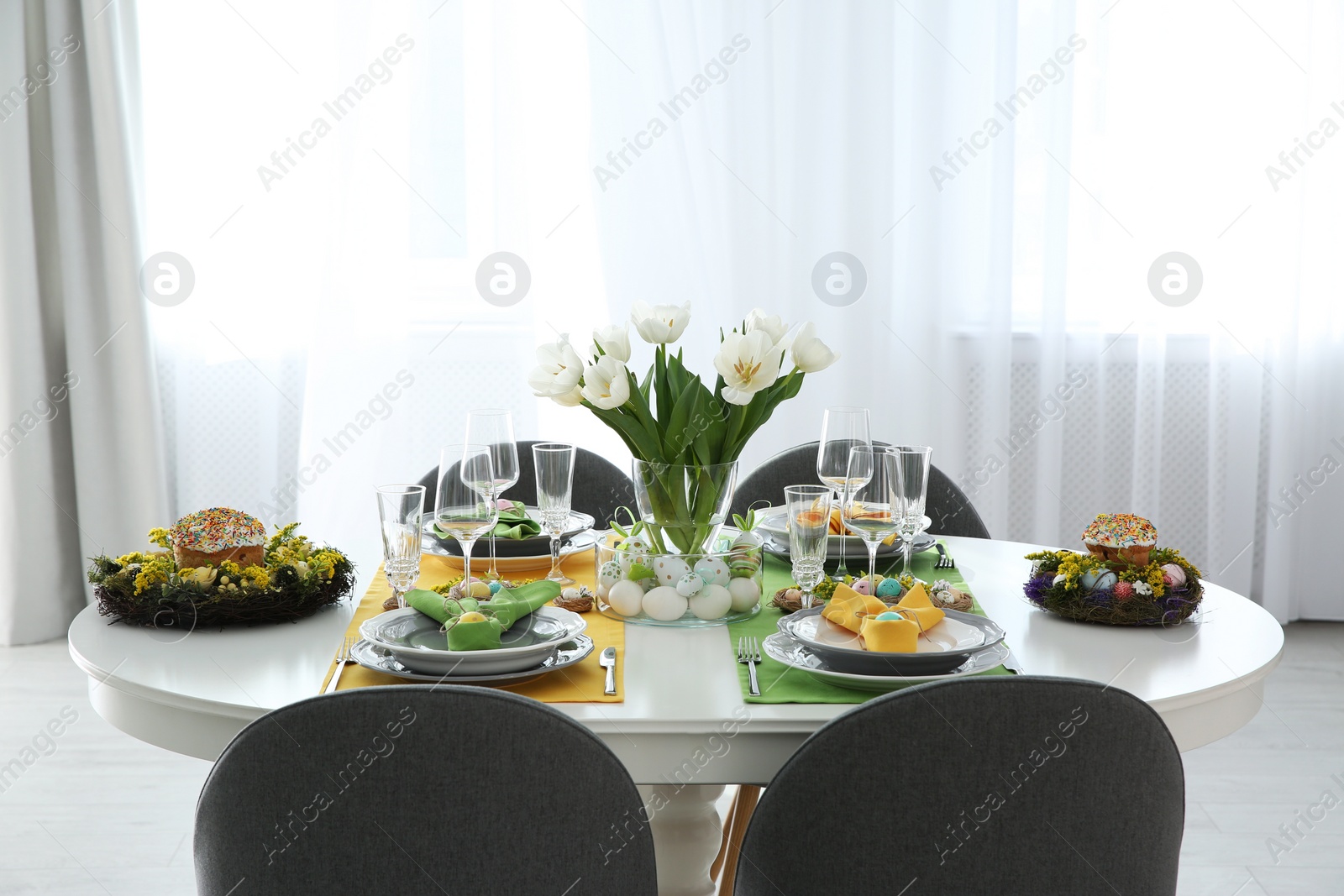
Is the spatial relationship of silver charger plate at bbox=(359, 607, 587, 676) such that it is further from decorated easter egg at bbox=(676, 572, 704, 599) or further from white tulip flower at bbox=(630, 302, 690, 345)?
white tulip flower at bbox=(630, 302, 690, 345)

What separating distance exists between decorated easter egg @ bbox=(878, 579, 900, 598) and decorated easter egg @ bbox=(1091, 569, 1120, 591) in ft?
0.82

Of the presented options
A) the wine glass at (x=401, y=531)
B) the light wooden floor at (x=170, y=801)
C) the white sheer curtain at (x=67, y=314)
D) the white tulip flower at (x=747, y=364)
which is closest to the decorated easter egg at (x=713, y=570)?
the white tulip flower at (x=747, y=364)

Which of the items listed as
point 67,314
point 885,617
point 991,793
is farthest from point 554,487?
point 67,314

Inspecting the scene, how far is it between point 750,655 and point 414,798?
1.60ft

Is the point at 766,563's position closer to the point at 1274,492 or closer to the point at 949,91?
the point at 949,91

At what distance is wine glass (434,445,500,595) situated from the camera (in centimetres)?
139

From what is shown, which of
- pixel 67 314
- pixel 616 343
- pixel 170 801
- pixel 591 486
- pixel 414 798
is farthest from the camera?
pixel 67 314

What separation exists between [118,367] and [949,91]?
2.49 meters

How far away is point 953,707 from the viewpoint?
0.91 meters

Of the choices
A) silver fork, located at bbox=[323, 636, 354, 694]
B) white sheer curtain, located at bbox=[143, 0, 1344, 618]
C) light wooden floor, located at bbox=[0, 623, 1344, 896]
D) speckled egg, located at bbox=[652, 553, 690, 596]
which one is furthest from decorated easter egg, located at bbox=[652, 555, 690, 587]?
white sheer curtain, located at bbox=[143, 0, 1344, 618]

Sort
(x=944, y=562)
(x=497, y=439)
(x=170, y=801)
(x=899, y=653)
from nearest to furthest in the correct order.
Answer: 1. (x=899, y=653)
2. (x=497, y=439)
3. (x=944, y=562)
4. (x=170, y=801)

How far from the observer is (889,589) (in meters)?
1.38

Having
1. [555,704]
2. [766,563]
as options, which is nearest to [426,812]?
[555,704]

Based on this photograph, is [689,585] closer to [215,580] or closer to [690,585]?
[690,585]
